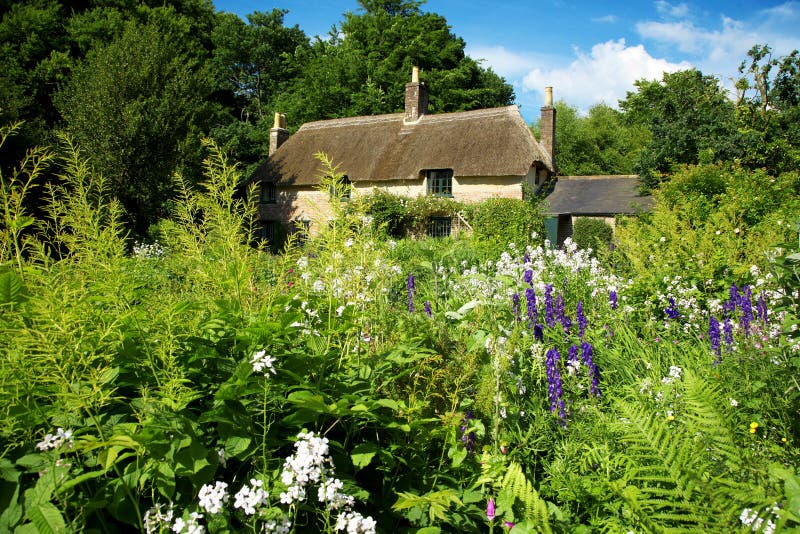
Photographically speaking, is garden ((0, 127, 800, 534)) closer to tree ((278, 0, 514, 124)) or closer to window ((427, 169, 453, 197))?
window ((427, 169, 453, 197))

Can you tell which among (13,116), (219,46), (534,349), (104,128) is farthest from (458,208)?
(219,46)

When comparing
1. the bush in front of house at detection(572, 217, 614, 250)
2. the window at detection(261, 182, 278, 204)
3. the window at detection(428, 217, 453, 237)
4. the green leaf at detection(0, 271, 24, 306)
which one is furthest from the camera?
the window at detection(261, 182, 278, 204)

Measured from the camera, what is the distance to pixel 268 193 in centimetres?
2425

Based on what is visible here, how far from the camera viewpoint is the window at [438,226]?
777 inches

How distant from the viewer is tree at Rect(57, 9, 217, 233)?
15281 mm

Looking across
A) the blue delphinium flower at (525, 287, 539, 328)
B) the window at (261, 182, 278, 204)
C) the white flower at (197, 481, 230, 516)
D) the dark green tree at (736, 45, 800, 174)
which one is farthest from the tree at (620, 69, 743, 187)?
the white flower at (197, 481, 230, 516)

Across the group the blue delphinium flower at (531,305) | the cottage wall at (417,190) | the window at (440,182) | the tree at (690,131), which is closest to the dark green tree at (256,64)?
the cottage wall at (417,190)

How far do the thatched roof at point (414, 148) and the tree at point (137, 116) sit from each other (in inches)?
220

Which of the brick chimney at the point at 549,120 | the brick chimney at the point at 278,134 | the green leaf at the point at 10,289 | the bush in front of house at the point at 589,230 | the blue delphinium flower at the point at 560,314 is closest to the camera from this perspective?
the green leaf at the point at 10,289

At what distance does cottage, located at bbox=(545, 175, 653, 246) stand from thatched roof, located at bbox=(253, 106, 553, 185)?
1705 mm

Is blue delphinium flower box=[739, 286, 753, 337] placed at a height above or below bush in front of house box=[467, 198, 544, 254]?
below

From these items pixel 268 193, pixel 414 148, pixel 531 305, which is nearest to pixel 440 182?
pixel 414 148

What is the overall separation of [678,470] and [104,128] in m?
18.0

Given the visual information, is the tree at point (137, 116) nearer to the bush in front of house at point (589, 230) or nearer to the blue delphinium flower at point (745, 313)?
the bush in front of house at point (589, 230)
